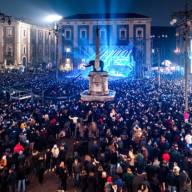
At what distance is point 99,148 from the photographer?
16766 mm

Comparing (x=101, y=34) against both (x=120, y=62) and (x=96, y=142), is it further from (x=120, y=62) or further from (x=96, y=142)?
(x=96, y=142)

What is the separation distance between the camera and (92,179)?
13562 mm

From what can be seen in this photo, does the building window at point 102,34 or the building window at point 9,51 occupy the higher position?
the building window at point 102,34

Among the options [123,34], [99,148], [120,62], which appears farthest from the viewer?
[123,34]

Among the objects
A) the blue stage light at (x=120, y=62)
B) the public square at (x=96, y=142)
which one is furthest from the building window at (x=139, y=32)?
the public square at (x=96, y=142)

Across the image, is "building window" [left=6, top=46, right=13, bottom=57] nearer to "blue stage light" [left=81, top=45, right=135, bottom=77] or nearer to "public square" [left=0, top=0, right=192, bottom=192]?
"blue stage light" [left=81, top=45, right=135, bottom=77]

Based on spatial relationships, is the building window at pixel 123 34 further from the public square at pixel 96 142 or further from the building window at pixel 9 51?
the public square at pixel 96 142

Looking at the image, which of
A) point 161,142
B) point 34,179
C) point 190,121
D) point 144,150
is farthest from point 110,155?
point 190,121

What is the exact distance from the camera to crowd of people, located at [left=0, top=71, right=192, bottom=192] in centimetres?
1376

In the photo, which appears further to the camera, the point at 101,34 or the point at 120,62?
the point at 101,34

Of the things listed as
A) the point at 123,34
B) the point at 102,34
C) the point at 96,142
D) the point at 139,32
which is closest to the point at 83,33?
the point at 102,34

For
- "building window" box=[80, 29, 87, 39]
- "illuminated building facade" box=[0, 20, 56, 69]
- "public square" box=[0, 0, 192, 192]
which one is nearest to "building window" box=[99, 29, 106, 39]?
"building window" box=[80, 29, 87, 39]

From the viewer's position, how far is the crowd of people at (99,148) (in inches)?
542

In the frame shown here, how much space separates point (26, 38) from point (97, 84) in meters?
52.4
